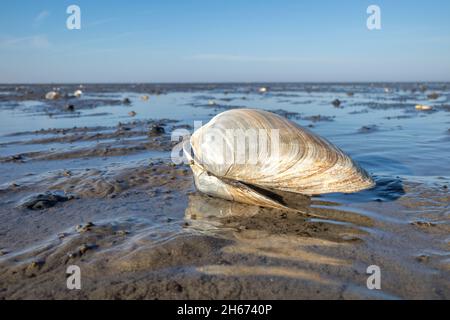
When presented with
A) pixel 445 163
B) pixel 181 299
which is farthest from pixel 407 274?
pixel 445 163

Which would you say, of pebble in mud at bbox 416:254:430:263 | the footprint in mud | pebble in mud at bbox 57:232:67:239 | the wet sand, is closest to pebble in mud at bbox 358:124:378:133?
the wet sand

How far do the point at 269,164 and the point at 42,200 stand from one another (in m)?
2.86

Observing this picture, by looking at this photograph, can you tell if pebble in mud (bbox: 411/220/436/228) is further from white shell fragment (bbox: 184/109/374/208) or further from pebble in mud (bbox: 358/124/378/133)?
pebble in mud (bbox: 358/124/378/133)

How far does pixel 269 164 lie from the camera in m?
4.21

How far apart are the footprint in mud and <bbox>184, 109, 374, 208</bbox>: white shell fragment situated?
178 centimetres

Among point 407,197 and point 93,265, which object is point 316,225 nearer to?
point 407,197

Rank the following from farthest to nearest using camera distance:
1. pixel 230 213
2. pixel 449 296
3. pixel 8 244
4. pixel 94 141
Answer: pixel 94 141 → pixel 230 213 → pixel 8 244 → pixel 449 296

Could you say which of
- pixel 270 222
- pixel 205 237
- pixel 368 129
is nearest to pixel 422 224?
pixel 270 222

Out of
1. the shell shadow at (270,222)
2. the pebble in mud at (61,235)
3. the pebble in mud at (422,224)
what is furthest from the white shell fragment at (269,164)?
the pebble in mud at (61,235)

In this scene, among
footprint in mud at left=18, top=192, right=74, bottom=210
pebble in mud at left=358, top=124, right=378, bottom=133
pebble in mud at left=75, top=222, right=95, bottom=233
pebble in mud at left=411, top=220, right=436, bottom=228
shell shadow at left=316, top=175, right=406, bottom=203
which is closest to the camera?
pebble in mud at left=75, top=222, right=95, bottom=233

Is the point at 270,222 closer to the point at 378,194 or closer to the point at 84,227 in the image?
the point at 378,194

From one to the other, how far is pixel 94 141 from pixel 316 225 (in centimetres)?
706

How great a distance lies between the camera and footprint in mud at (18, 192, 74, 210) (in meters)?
4.30

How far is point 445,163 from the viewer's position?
6355mm
